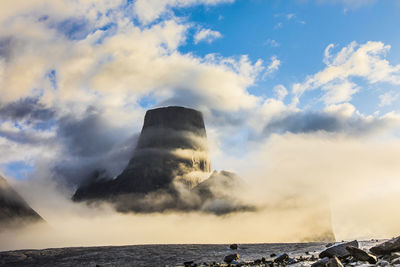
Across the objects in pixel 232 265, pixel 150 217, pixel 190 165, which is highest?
pixel 190 165

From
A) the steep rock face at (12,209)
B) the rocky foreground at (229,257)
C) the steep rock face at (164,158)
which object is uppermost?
the steep rock face at (164,158)

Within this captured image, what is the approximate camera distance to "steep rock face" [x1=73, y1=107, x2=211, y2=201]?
10638 cm

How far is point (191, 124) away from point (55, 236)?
5610cm

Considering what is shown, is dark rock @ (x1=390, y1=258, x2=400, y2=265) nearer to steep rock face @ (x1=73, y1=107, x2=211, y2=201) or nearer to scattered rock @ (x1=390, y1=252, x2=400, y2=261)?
scattered rock @ (x1=390, y1=252, x2=400, y2=261)

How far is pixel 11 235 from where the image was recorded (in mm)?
78312

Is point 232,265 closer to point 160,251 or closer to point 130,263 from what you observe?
point 130,263

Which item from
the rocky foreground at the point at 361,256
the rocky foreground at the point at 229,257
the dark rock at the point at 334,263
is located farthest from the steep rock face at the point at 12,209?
the dark rock at the point at 334,263

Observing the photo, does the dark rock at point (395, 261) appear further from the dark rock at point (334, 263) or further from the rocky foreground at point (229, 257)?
the dark rock at point (334, 263)

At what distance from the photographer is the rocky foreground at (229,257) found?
1209 cm

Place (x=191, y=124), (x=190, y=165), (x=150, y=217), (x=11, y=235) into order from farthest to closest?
(x=191, y=124), (x=190, y=165), (x=150, y=217), (x=11, y=235)

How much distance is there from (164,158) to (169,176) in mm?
7052

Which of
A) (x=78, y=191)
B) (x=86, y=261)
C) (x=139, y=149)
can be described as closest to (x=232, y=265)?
(x=86, y=261)

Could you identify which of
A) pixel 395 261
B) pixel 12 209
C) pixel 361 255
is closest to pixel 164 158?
pixel 12 209

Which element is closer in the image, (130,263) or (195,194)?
(130,263)
